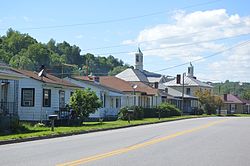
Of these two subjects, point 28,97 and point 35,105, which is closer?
point 35,105

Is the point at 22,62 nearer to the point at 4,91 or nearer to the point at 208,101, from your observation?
the point at 208,101

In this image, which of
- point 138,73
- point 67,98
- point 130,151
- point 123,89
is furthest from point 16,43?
point 130,151

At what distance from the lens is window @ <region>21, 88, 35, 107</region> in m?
37.6

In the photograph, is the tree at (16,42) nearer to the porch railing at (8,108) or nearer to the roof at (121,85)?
the roof at (121,85)

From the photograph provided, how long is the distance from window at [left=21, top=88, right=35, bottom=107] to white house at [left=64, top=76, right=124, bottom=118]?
13.9 meters

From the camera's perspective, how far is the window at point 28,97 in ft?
123

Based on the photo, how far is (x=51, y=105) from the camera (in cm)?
3906

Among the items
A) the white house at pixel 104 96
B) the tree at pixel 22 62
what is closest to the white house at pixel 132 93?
the white house at pixel 104 96

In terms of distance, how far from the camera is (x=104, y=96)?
56.3 m

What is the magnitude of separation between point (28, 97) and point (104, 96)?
19.2 metres

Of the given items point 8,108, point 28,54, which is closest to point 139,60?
point 28,54

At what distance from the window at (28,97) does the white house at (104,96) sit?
1392cm

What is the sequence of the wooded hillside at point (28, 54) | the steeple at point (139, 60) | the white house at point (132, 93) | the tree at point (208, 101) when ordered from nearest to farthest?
1. the white house at point (132, 93)
2. the wooded hillside at point (28, 54)
3. the tree at point (208, 101)
4. the steeple at point (139, 60)

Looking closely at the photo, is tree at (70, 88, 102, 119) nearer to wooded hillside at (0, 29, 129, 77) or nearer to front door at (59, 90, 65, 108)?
front door at (59, 90, 65, 108)
